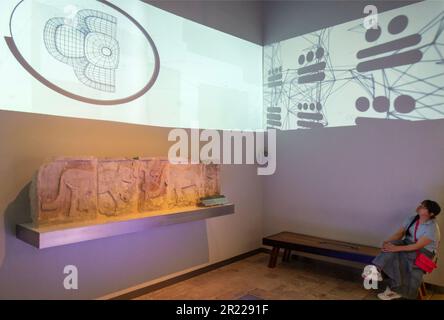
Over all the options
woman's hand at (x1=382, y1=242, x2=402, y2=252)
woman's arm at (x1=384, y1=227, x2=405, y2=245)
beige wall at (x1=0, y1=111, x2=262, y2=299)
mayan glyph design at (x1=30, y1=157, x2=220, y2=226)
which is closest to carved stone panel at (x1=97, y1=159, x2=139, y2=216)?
mayan glyph design at (x1=30, y1=157, x2=220, y2=226)

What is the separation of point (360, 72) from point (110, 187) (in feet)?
9.42

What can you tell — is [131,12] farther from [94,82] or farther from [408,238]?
[408,238]

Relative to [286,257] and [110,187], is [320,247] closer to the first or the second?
[286,257]

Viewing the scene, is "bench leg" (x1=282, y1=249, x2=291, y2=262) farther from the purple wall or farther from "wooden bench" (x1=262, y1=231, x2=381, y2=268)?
the purple wall

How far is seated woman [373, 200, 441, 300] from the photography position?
273 centimetres

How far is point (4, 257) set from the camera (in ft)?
7.21

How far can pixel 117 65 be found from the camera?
2781mm

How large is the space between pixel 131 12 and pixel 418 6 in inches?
109

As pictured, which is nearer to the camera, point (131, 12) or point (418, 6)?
point (131, 12)

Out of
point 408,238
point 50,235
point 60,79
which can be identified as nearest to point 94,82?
point 60,79

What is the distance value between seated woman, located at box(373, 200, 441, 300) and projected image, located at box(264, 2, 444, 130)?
97 centimetres

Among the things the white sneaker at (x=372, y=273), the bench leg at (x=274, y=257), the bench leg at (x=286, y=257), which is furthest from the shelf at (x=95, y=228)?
the white sneaker at (x=372, y=273)

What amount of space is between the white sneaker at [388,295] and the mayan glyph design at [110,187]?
1868mm

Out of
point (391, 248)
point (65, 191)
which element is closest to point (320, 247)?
point (391, 248)
